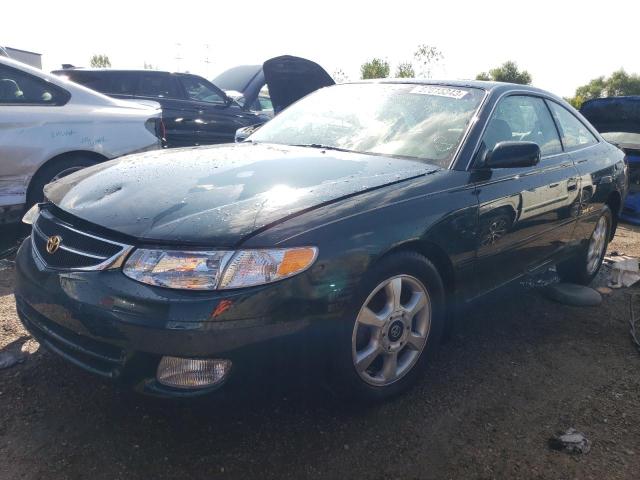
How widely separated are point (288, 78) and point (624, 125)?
4.83 meters

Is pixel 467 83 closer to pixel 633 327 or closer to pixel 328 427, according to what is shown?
pixel 633 327

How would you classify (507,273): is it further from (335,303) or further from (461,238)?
(335,303)

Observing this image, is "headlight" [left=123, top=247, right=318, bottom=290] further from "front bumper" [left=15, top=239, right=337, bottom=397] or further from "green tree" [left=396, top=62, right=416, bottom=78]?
"green tree" [left=396, top=62, right=416, bottom=78]

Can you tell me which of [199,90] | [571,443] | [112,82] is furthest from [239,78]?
[571,443]

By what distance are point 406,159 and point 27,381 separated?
2.18m

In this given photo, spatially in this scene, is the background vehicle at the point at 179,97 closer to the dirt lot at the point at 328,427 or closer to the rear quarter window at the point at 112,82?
the rear quarter window at the point at 112,82

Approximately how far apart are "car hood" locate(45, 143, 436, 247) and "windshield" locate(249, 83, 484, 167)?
0.58ft

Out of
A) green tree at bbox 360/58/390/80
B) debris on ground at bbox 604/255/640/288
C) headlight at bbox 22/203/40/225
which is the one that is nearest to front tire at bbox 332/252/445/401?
headlight at bbox 22/203/40/225

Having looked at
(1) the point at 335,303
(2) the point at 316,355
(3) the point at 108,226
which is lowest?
(2) the point at 316,355

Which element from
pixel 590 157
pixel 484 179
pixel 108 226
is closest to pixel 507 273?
pixel 484 179

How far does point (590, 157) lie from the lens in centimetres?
397

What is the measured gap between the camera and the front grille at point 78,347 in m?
2.01

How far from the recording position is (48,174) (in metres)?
4.46

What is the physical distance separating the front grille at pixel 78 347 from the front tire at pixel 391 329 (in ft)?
2.80
